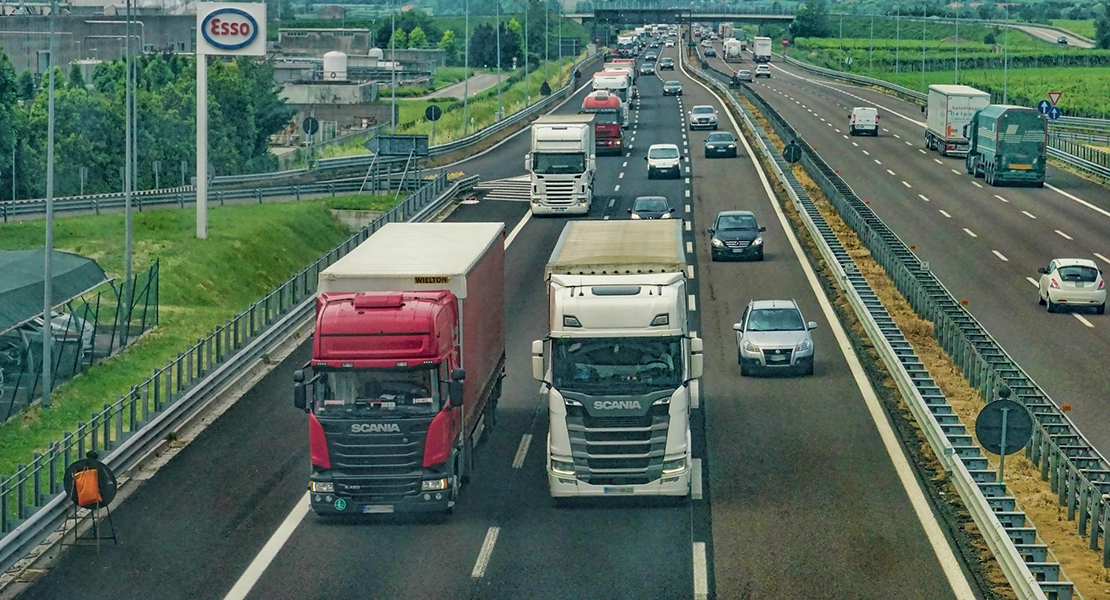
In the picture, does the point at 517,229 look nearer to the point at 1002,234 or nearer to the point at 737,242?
the point at 737,242

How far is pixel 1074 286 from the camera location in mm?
46812

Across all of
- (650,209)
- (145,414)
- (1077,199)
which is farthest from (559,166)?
(145,414)

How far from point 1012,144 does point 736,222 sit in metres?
27.1

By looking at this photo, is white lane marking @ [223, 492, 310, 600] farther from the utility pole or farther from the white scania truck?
the utility pole

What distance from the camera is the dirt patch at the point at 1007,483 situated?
22.7 m

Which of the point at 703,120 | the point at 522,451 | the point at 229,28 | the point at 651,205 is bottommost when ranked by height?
the point at 522,451

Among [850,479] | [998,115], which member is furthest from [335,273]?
[998,115]

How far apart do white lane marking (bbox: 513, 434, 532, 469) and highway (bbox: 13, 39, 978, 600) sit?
0.08 metres

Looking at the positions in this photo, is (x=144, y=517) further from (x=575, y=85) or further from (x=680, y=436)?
(x=575, y=85)

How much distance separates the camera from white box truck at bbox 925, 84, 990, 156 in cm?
8588

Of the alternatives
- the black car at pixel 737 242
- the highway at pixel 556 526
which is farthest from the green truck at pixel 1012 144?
the highway at pixel 556 526

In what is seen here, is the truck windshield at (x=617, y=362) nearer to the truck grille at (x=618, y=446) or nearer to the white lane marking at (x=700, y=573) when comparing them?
the truck grille at (x=618, y=446)

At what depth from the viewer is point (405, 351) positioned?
24.2 metres

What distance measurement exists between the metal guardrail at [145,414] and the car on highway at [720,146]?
1510 inches
